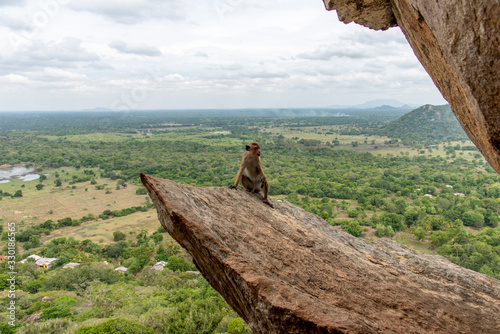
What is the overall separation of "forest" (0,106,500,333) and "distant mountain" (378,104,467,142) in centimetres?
2629

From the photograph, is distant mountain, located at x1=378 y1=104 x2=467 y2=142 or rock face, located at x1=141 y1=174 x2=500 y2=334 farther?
distant mountain, located at x1=378 y1=104 x2=467 y2=142

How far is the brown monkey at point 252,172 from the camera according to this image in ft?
27.6

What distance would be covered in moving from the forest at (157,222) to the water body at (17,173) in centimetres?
310

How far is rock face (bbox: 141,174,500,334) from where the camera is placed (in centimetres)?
401

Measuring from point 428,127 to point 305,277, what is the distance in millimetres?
171764

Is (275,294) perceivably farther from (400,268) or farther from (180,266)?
(180,266)

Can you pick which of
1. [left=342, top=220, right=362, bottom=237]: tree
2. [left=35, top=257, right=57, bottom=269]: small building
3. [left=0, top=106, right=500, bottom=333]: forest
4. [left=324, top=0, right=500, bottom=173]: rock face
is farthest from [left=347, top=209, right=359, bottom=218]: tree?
[left=324, top=0, right=500, bottom=173]: rock face

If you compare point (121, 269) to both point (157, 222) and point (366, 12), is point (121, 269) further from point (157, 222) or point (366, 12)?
point (366, 12)

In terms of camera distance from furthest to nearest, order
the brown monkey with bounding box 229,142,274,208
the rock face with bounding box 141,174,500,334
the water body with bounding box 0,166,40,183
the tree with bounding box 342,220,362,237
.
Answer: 1. the water body with bounding box 0,166,40,183
2. the tree with bounding box 342,220,362,237
3. the brown monkey with bounding box 229,142,274,208
4. the rock face with bounding box 141,174,500,334

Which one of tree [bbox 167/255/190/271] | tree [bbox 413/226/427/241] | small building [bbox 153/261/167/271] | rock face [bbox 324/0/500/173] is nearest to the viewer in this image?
rock face [bbox 324/0/500/173]

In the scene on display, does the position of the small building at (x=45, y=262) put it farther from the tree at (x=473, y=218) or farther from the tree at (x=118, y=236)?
the tree at (x=473, y=218)

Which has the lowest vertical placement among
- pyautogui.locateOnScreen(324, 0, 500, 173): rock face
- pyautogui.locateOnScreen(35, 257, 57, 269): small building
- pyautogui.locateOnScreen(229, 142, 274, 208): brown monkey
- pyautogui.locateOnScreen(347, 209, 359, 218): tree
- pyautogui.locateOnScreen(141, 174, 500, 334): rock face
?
pyautogui.locateOnScreen(35, 257, 57, 269): small building

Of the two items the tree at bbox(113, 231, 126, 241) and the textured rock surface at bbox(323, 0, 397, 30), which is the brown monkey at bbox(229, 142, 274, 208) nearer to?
the textured rock surface at bbox(323, 0, 397, 30)

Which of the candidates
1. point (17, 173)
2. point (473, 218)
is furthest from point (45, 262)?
point (17, 173)
